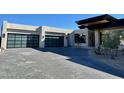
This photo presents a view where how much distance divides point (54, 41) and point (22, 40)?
629 centimetres

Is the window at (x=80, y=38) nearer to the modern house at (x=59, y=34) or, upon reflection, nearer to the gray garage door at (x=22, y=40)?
the modern house at (x=59, y=34)

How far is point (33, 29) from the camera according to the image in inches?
955

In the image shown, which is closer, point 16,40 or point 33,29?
point 16,40

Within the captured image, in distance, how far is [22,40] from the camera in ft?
76.4

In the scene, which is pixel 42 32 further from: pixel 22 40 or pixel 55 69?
pixel 55 69

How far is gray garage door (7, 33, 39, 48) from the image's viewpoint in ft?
72.4

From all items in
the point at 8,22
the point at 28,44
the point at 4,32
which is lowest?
the point at 28,44

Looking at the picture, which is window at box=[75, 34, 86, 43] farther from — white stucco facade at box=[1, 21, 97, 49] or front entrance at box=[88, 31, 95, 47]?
front entrance at box=[88, 31, 95, 47]

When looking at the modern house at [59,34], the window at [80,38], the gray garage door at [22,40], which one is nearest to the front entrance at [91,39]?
the modern house at [59,34]
